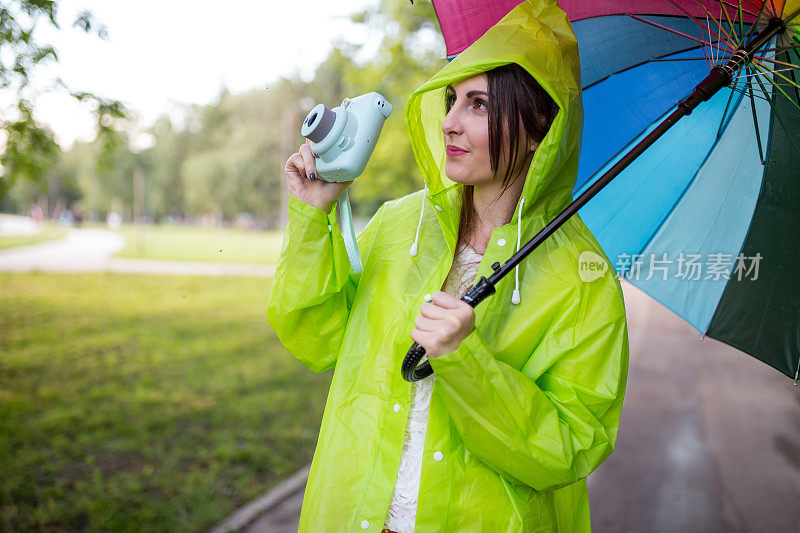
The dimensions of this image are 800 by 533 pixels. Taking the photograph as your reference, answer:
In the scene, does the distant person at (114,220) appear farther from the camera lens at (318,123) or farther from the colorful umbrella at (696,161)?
the camera lens at (318,123)

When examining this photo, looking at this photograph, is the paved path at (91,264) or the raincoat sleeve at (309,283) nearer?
the raincoat sleeve at (309,283)

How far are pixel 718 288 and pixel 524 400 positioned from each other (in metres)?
1.34

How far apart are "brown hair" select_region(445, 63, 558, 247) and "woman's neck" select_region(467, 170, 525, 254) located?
7 cm

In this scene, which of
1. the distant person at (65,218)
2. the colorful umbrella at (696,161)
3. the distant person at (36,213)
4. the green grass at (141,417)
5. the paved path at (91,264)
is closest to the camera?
the colorful umbrella at (696,161)

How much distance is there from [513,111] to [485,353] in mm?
678

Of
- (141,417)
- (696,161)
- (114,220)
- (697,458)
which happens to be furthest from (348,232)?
(114,220)

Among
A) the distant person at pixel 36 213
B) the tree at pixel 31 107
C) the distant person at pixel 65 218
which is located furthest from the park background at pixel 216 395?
the distant person at pixel 65 218

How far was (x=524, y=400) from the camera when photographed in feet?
4.55

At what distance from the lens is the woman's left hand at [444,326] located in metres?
1.32

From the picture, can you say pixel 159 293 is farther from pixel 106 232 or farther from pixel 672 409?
pixel 106 232

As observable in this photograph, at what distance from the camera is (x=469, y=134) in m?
1.59

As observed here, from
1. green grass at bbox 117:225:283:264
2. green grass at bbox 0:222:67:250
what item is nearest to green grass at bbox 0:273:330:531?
green grass at bbox 117:225:283:264

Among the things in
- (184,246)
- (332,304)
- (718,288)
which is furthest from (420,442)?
→ (184,246)

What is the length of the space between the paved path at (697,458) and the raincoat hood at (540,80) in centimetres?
290
